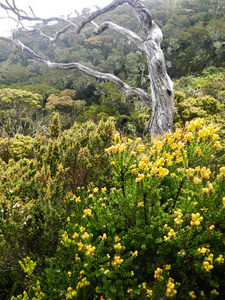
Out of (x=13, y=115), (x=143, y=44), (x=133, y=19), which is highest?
(x=133, y=19)

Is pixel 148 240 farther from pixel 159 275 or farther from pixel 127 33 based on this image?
pixel 127 33

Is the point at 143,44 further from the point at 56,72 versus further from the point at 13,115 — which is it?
the point at 56,72

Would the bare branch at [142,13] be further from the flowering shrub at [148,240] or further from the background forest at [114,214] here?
the flowering shrub at [148,240]

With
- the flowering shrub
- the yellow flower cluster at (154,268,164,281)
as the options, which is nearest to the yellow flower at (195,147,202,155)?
the flowering shrub

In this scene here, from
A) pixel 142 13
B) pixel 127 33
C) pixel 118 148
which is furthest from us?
pixel 127 33

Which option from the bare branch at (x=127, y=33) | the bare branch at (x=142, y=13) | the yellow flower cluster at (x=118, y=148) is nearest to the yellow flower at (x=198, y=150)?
the yellow flower cluster at (x=118, y=148)

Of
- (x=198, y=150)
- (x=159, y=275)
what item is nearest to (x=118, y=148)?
(x=198, y=150)

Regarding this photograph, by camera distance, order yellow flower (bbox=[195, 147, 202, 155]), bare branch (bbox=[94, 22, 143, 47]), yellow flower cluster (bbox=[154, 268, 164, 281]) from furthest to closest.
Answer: bare branch (bbox=[94, 22, 143, 47]) < yellow flower (bbox=[195, 147, 202, 155]) < yellow flower cluster (bbox=[154, 268, 164, 281])

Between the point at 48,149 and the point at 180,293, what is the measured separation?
7.07 ft

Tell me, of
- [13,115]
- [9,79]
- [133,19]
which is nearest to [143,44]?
[13,115]

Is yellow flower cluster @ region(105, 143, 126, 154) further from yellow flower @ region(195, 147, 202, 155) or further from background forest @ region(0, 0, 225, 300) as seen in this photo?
yellow flower @ region(195, 147, 202, 155)

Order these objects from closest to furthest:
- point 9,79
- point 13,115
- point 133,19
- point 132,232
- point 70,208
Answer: point 132,232, point 70,208, point 13,115, point 9,79, point 133,19

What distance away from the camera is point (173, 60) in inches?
675

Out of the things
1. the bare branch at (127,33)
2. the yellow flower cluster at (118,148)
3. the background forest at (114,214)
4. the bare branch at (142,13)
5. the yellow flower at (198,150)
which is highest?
the bare branch at (142,13)
